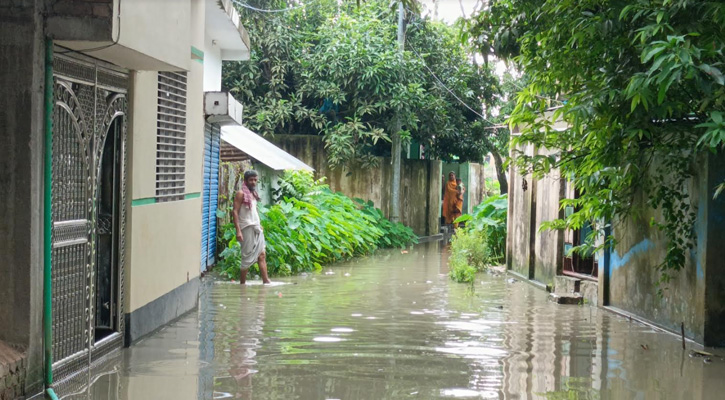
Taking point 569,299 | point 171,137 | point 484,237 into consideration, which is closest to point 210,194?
point 171,137

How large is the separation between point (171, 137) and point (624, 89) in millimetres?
4748

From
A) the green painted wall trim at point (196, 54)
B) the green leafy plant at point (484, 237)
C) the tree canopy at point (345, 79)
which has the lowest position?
the green leafy plant at point (484, 237)

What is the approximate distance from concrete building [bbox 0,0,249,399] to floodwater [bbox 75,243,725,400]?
1.48 ft

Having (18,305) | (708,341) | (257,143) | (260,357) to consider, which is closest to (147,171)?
(260,357)


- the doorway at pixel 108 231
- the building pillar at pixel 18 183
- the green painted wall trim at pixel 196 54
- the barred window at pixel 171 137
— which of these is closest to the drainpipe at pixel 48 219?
the building pillar at pixel 18 183

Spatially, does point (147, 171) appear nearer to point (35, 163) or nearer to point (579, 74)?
point (35, 163)

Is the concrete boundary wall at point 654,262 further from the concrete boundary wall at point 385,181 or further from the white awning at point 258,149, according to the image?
the concrete boundary wall at point 385,181

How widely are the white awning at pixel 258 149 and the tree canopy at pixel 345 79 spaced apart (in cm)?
273

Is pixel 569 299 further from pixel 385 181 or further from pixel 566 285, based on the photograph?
pixel 385 181

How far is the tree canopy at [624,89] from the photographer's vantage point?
6.98 m

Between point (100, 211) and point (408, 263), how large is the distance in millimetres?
11000

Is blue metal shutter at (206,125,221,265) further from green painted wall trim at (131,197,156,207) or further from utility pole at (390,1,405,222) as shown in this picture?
utility pole at (390,1,405,222)

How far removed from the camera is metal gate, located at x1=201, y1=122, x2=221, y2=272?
14266 millimetres

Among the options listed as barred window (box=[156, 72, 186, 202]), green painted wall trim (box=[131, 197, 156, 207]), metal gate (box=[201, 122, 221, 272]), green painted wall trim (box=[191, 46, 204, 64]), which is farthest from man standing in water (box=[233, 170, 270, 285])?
green painted wall trim (box=[131, 197, 156, 207])
